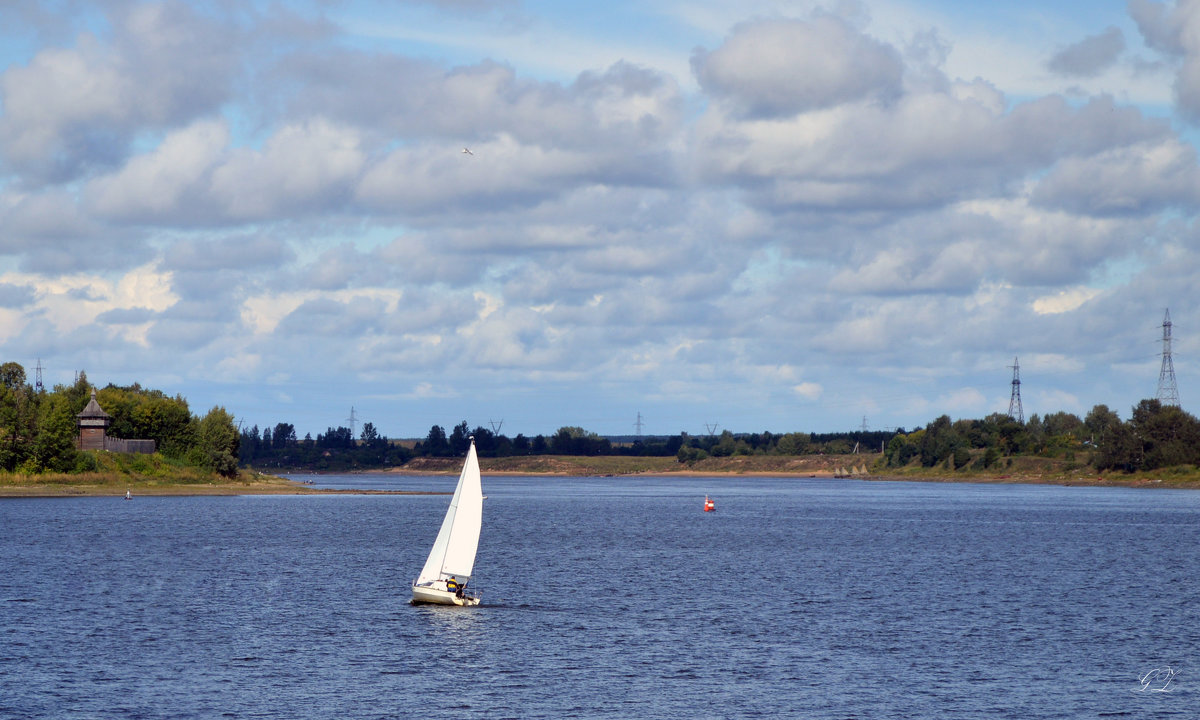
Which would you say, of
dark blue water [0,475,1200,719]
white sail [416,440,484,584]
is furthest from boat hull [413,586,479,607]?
dark blue water [0,475,1200,719]

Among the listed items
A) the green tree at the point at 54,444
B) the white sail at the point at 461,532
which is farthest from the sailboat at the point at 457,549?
the green tree at the point at 54,444

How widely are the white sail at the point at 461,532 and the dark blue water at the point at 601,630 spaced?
9.87 ft

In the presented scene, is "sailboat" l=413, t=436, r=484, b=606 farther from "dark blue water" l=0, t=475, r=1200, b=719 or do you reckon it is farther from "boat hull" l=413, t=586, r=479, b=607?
"dark blue water" l=0, t=475, r=1200, b=719

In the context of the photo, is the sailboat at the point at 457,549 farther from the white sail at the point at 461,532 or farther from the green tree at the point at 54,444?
the green tree at the point at 54,444

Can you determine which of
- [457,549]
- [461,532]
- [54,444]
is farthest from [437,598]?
[54,444]

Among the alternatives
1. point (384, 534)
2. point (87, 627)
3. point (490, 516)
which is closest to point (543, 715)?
point (87, 627)

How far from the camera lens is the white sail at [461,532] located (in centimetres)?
6681

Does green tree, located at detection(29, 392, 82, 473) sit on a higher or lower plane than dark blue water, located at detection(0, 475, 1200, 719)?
higher

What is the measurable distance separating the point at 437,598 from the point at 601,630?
40.0ft

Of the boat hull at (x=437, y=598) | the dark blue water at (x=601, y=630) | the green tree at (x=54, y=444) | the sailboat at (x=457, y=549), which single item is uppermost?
the green tree at (x=54, y=444)

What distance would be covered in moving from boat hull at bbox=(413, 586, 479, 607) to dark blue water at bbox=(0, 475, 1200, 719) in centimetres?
112

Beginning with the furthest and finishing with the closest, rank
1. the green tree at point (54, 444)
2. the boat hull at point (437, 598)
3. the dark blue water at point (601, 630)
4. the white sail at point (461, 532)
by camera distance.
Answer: the green tree at point (54, 444), the boat hull at point (437, 598), the white sail at point (461, 532), the dark blue water at point (601, 630)

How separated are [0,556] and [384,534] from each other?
44.5m

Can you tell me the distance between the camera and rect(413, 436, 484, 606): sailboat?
66.9 m
